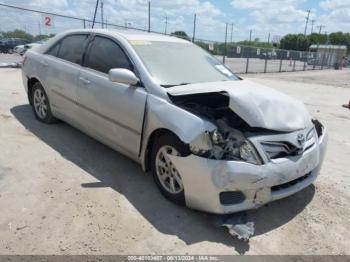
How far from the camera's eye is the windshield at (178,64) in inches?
157

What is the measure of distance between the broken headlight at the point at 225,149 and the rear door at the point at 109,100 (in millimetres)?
854

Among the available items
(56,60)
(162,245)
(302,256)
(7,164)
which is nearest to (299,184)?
(302,256)

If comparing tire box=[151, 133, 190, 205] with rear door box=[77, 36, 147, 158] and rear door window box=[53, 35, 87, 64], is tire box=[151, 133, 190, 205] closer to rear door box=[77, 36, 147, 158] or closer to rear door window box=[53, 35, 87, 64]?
rear door box=[77, 36, 147, 158]

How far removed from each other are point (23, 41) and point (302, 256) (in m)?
31.9

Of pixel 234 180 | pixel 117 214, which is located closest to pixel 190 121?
pixel 234 180

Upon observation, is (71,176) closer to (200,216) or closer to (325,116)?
(200,216)

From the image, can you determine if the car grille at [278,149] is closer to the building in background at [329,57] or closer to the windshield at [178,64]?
the windshield at [178,64]

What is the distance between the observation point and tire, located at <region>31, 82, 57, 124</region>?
5.62 metres

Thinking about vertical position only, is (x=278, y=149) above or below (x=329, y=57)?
above

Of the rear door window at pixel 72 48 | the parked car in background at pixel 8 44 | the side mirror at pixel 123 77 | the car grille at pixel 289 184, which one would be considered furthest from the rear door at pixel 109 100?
the parked car in background at pixel 8 44

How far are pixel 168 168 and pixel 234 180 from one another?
75 cm

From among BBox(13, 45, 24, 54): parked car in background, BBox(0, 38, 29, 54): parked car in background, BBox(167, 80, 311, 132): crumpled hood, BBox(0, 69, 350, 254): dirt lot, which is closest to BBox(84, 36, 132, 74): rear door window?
BBox(167, 80, 311, 132): crumpled hood

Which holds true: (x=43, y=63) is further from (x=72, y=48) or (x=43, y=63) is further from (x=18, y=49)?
(x=18, y=49)

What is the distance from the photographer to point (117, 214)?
340cm
